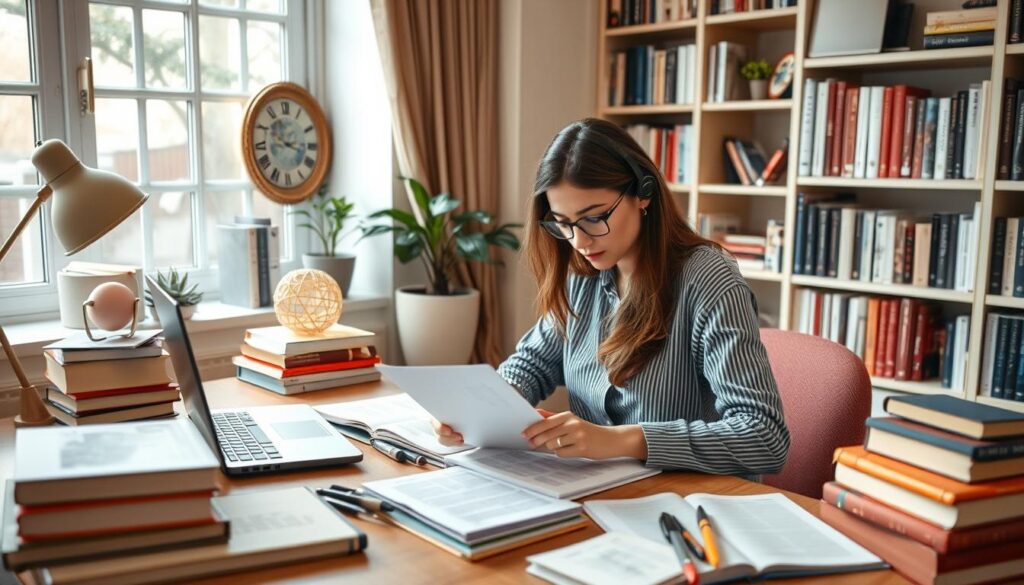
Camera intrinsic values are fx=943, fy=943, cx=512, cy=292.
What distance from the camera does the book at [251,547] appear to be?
100 centimetres

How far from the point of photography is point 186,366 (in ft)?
4.54

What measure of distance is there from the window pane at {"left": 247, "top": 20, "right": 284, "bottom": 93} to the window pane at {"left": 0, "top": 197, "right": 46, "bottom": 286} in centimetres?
82

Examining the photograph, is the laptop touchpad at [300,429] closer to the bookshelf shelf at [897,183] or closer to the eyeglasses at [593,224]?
the eyeglasses at [593,224]

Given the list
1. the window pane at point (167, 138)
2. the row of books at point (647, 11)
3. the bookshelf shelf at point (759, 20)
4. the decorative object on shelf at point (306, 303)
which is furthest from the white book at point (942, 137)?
the window pane at point (167, 138)

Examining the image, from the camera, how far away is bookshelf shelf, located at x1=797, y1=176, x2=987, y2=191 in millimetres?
2639

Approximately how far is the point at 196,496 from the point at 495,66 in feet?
8.20

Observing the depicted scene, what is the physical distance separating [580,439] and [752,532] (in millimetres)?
314

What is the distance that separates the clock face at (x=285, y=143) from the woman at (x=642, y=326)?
1511 mm

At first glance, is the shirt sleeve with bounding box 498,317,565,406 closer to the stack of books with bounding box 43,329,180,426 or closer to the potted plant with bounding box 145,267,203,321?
the stack of books with bounding box 43,329,180,426

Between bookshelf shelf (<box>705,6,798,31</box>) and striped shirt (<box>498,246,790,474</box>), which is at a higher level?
bookshelf shelf (<box>705,6,798,31</box>)

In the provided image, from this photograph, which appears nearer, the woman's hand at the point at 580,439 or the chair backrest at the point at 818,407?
the woman's hand at the point at 580,439

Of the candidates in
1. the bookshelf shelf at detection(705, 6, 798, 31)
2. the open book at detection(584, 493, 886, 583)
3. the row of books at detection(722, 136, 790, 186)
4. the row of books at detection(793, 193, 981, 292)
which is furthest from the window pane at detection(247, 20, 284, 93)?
the open book at detection(584, 493, 886, 583)

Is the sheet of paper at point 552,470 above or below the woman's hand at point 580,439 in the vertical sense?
below

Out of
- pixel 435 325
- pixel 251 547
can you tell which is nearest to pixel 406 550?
pixel 251 547
